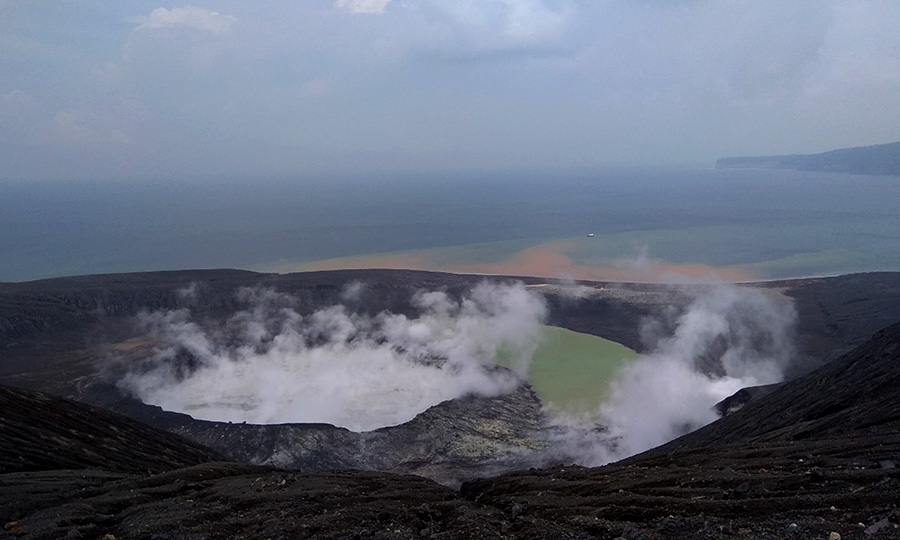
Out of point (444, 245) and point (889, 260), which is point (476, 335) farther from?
point (889, 260)

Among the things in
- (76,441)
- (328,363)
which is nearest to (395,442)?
(328,363)

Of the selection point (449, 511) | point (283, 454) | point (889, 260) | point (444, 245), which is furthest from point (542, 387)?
point (889, 260)

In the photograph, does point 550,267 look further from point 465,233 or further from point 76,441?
point 76,441

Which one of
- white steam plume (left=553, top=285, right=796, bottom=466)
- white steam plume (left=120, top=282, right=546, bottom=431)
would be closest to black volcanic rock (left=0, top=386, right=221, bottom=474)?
white steam plume (left=120, top=282, right=546, bottom=431)

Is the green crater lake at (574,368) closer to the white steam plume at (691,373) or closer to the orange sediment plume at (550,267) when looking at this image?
the white steam plume at (691,373)

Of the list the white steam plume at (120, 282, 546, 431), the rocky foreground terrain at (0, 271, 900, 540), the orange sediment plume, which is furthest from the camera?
the orange sediment plume

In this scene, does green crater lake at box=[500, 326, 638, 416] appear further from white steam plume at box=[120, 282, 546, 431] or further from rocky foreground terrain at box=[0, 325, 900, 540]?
rocky foreground terrain at box=[0, 325, 900, 540]

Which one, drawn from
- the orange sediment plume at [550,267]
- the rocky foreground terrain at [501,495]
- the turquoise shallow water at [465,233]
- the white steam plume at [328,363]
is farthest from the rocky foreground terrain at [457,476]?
the turquoise shallow water at [465,233]
